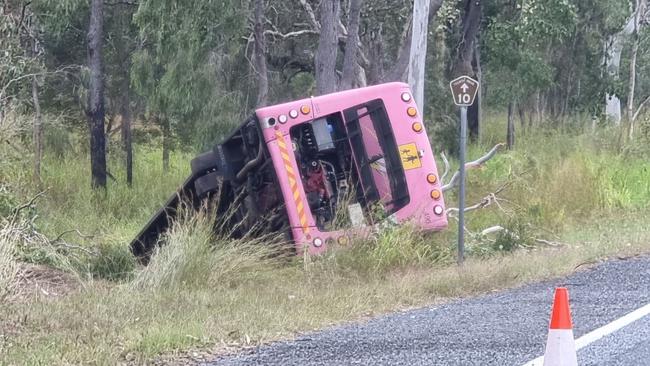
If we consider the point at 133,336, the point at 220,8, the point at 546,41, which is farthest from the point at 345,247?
the point at 546,41

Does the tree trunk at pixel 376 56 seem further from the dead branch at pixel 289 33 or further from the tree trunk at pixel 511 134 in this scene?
the tree trunk at pixel 511 134

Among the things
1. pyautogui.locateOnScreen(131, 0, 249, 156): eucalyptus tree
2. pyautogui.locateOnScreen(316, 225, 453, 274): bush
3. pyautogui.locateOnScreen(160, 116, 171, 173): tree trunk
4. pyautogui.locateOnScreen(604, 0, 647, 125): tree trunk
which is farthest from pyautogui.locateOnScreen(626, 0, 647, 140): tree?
pyautogui.locateOnScreen(316, 225, 453, 274): bush

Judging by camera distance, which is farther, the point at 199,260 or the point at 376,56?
the point at 376,56

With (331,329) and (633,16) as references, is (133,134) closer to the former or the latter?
(633,16)

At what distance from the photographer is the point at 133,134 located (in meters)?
28.7

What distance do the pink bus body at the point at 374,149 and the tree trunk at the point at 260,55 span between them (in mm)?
9409

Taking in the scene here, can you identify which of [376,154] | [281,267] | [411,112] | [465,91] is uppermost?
[465,91]

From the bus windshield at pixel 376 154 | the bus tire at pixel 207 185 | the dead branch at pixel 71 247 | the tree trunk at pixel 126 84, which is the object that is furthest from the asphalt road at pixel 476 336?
the tree trunk at pixel 126 84

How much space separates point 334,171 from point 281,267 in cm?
146

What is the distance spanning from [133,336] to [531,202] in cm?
923

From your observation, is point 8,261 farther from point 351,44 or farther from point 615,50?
point 615,50

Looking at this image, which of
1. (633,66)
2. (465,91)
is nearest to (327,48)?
(465,91)

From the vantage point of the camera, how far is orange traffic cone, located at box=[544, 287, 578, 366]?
5.72 m

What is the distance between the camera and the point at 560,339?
18.8 ft
